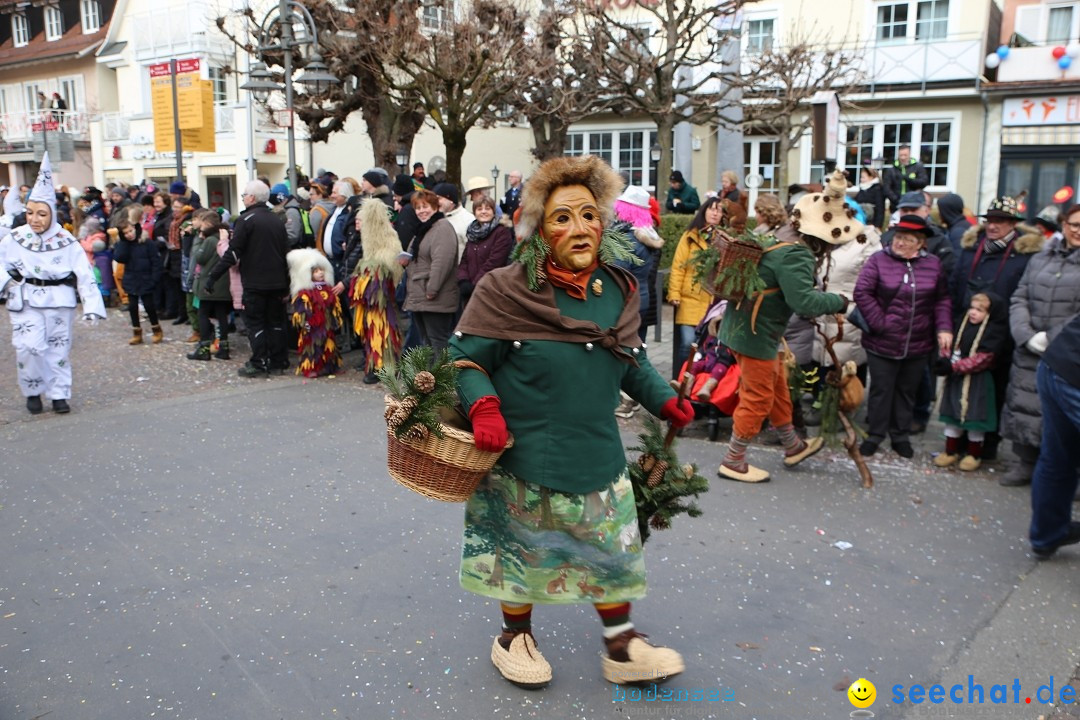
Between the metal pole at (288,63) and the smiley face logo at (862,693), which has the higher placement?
the metal pole at (288,63)

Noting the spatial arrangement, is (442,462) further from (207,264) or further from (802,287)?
(207,264)

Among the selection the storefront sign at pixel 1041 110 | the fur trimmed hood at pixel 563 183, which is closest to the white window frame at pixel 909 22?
the storefront sign at pixel 1041 110

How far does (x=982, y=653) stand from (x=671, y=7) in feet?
42.5

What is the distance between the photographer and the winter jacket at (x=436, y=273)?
8.22m

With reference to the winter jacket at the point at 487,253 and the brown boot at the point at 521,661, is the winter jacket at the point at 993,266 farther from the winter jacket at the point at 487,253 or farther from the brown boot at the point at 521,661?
the brown boot at the point at 521,661

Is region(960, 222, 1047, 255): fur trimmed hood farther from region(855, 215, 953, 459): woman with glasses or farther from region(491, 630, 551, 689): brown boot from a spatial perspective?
region(491, 630, 551, 689): brown boot

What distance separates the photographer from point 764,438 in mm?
7211

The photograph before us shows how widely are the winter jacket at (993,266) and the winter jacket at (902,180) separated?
494cm

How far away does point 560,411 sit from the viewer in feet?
10.8

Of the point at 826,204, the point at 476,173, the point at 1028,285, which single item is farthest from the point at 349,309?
the point at 476,173

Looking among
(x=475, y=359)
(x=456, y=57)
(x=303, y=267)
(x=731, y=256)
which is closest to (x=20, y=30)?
(x=456, y=57)

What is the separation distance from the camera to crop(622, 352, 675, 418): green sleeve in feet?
11.6

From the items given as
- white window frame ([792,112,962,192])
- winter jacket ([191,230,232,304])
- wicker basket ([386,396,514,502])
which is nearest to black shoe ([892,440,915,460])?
wicker basket ([386,396,514,502])

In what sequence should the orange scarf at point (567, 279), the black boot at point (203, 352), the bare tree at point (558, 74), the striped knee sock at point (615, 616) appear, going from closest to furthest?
the orange scarf at point (567, 279)
the striped knee sock at point (615, 616)
the black boot at point (203, 352)
the bare tree at point (558, 74)
